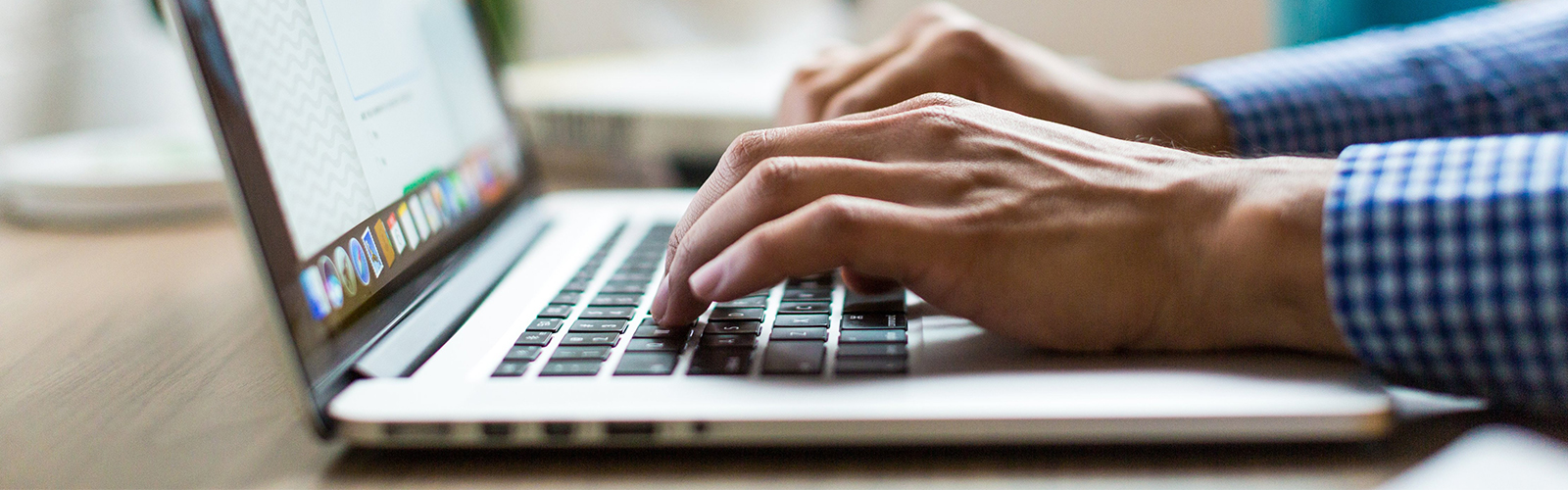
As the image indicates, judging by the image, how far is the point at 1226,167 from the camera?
42 centimetres

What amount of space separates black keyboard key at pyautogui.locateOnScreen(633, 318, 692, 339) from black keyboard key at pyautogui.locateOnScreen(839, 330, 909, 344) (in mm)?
67

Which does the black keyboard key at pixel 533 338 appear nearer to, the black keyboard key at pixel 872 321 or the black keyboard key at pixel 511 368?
the black keyboard key at pixel 511 368

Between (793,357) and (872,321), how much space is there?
0.06 m

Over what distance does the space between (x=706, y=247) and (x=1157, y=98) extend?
0.45 m

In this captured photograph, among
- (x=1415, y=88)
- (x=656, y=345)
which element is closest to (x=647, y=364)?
(x=656, y=345)

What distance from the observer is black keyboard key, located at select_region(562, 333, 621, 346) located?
0.40 m

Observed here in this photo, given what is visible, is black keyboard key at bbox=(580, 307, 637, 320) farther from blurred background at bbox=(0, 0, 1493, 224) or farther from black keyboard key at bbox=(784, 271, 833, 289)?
blurred background at bbox=(0, 0, 1493, 224)

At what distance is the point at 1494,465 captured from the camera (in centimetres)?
30

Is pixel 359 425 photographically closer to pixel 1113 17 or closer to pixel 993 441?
pixel 993 441

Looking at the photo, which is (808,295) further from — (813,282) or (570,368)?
(570,368)

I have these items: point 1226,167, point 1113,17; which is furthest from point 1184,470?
point 1113,17

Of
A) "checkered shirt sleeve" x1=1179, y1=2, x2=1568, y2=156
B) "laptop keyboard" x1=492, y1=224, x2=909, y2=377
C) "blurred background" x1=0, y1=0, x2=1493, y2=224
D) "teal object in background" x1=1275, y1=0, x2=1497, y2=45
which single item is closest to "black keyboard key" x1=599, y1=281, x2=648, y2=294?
"laptop keyboard" x1=492, y1=224, x2=909, y2=377

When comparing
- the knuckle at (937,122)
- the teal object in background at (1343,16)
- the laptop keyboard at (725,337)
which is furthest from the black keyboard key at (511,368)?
the teal object in background at (1343,16)

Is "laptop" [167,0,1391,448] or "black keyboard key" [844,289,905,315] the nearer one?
"laptop" [167,0,1391,448]
